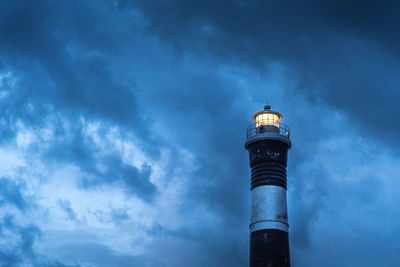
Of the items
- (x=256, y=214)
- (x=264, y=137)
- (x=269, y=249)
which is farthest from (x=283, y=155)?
(x=269, y=249)

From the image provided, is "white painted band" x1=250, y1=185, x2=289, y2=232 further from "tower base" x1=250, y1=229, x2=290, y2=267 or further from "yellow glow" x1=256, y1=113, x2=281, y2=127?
"yellow glow" x1=256, y1=113, x2=281, y2=127

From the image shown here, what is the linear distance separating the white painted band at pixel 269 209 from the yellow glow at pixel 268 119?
20.6 feet

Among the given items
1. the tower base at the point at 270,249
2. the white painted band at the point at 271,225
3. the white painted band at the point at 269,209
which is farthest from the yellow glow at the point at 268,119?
the tower base at the point at 270,249

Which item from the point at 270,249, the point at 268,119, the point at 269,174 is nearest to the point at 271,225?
the point at 270,249

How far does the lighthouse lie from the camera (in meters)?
37.1

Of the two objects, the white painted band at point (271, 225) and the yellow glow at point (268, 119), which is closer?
the white painted band at point (271, 225)

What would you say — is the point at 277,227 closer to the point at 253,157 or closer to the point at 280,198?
the point at 280,198

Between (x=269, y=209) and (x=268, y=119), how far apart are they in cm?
846

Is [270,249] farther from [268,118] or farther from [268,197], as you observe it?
[268,118]

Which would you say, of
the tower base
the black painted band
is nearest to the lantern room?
the black painted band

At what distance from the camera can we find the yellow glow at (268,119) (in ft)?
141

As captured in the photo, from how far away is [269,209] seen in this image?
38.2m

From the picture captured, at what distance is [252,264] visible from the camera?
37531 millimetres

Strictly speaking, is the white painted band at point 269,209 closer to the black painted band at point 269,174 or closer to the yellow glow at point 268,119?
the black painted band at point 269,174
